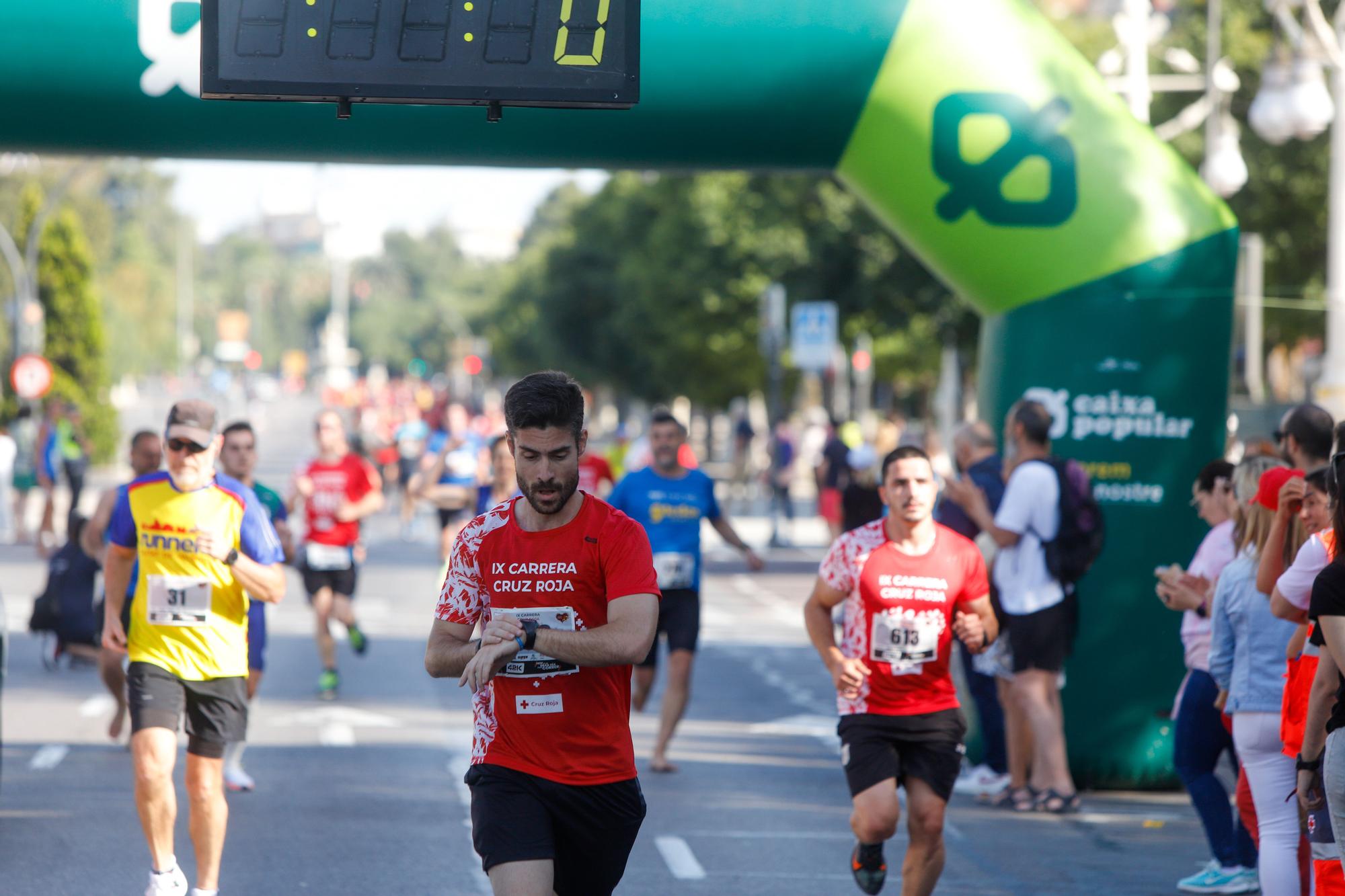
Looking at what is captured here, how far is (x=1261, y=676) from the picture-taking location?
6.57m

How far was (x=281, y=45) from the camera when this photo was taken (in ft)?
21.3

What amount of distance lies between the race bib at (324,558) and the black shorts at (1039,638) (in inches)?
213

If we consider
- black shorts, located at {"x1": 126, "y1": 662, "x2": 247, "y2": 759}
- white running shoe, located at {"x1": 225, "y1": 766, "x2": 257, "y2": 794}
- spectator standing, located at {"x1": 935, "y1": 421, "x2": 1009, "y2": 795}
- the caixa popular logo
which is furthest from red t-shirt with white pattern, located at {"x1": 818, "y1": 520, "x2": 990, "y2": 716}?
white running shoe, located at {"x1": 225, "y1": 766, "x2": 257, "y2": 794}

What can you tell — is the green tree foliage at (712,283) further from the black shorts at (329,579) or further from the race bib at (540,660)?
the race bib at (540,660)

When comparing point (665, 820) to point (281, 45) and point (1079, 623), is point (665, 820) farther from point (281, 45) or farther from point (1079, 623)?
point (281, 45)

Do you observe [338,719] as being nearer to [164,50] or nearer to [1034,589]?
[164,50]

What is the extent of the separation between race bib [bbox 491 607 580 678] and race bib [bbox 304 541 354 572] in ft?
27.7

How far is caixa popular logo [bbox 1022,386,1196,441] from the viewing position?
9844mm

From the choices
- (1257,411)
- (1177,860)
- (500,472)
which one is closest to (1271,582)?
(1177,860)

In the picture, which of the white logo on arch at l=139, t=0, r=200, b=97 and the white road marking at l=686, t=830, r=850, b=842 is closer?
the white road marking at l=686, t=830, r=850, b=842

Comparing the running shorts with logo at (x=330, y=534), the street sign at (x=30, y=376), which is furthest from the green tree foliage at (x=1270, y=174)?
the running shorts with logo at (x=330, y=534)

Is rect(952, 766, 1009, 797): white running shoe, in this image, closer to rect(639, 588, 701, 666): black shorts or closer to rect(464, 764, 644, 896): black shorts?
rect(639, 588, 701, 666): black shorts

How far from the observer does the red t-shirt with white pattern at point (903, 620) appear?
6.57 m

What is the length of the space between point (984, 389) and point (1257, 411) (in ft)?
13.5
